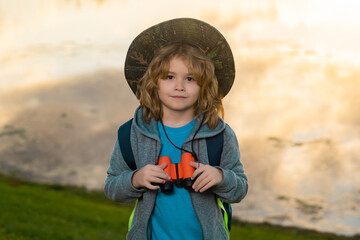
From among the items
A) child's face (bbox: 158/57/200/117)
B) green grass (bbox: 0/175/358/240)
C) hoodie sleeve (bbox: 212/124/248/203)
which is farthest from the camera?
green grass (bbox: 0/175/358/240)

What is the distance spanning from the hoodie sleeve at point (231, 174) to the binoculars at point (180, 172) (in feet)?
0.68

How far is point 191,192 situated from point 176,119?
21.7 inches

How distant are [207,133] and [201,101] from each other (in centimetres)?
25

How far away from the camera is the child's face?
11.2 feet

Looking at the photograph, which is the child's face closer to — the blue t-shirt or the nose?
the nose

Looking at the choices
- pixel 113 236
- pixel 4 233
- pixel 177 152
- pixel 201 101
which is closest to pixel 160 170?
pixel 177 152

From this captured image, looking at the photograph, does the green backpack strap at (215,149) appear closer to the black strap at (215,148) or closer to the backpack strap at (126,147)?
the black strap at (215,148)

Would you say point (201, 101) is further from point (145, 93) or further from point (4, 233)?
point (4, 233)

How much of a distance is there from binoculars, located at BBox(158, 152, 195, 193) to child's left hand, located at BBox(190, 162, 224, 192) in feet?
0.16

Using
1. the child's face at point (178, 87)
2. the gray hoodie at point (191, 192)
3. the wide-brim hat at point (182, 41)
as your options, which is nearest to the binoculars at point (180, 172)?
the gray hoodie at point (191, 192)

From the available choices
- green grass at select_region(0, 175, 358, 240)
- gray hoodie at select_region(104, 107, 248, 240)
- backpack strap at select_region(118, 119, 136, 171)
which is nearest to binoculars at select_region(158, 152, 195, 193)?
gray hoodie at select_region(104, 107, 248, 240)

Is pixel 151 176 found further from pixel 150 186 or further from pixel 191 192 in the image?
pixel 191 192

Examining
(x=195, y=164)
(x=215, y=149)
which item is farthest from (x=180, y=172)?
(x=215, y=149)

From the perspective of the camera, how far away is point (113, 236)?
10672mm
